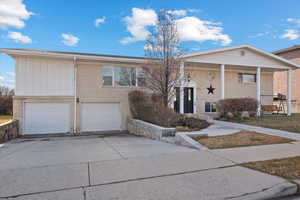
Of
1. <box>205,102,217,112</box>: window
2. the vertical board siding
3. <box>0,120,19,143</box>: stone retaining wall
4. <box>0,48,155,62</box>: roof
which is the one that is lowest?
<box>0,120,19,143</box>: stone retaining wall

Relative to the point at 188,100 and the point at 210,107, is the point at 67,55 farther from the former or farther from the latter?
the point at 210,107

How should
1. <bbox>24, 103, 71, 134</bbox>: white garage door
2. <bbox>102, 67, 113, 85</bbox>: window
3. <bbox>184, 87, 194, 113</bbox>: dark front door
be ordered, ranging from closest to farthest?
1. <bbox>24, 103, 71, 134</bbox>: white garage door
2. <bbox>102, 67, 113, 85</bbox>: window
3. <bbox>184, 87, 194, 113</bbox>: dark front door

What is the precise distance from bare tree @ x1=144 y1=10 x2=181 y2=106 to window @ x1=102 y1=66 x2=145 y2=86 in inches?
95.7

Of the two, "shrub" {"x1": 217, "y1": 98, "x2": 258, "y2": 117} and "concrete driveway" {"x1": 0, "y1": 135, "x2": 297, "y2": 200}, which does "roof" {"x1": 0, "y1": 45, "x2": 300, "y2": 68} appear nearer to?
"shrub" {"x1": 217, "y1": 98, "x2": 258, "y2": 117}

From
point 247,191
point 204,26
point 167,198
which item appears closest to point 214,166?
point 247,191

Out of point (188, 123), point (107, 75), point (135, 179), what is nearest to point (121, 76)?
point (107, 75)

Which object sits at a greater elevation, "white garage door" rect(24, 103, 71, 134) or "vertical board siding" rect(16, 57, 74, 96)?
"vertical board siding" rect(16, 57, 74, 96)

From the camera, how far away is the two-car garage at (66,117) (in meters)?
12.0

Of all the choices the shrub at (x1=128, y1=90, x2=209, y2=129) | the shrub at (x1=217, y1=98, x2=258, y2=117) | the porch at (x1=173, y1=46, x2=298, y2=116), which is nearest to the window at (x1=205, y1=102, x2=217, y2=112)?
the porch at (x1=173, y1=46, x2=298, y2=116)

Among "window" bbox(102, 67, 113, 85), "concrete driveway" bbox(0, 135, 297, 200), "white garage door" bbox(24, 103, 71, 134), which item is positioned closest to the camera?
"concrete driveway" bbox(0, 135, 297, 200)

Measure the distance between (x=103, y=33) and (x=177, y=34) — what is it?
9232 millimetres

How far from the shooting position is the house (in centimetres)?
1179

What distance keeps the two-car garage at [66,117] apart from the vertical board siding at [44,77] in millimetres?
839

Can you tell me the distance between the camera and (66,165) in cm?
457
